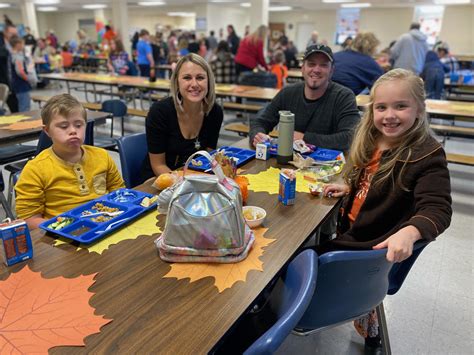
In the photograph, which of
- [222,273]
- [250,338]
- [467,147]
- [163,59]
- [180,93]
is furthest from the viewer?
[163,59]

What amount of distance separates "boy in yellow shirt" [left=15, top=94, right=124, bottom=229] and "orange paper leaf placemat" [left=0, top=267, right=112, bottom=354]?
53 centimetres

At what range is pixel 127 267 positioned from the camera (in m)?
1.02

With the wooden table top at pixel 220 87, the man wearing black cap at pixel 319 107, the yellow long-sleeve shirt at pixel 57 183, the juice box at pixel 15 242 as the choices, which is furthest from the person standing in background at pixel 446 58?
the juice box at pixel 15 242

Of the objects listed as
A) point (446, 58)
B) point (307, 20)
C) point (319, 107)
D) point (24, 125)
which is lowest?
point (24, 125)

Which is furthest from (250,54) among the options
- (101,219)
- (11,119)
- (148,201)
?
(101,219)

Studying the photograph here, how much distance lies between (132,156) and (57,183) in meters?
0.62

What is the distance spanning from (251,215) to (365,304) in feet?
1.54

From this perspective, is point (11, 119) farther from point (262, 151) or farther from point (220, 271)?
point (220, 271)

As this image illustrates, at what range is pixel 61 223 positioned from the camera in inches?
47.3

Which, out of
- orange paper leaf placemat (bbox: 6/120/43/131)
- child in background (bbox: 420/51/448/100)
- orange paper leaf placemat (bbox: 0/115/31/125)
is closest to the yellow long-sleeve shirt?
orange paper leaf placemat (bbox: 6/120/43/131)

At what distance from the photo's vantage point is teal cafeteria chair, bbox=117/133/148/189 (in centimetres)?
202

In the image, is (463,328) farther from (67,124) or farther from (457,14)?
(457,14)

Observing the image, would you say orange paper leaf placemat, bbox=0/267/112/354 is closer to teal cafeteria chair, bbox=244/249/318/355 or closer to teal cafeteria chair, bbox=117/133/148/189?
teal cafeteria chair, bbox=244/249/318/355

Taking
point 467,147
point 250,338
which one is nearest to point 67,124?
point 250,338
